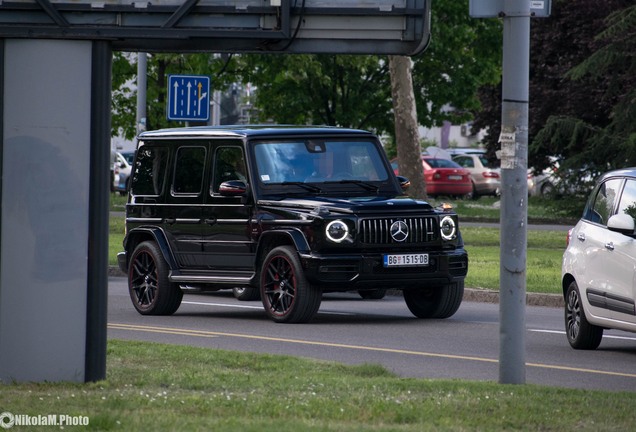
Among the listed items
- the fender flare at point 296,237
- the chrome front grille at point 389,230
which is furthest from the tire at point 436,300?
the fender flare at point 296,237

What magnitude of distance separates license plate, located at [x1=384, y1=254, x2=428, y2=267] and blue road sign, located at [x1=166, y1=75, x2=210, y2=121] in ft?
30.7

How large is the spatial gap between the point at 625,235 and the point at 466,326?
9.53 ft

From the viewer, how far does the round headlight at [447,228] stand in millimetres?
16547

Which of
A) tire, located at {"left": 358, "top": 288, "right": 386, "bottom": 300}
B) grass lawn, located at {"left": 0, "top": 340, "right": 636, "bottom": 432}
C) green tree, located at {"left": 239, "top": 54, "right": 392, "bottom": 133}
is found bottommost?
grass lawn, located at {"left": 0, "top": 340, "right": 636, "bottom": 432}

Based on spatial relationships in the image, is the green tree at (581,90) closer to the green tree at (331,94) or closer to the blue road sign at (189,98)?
the green tree at (331,94)

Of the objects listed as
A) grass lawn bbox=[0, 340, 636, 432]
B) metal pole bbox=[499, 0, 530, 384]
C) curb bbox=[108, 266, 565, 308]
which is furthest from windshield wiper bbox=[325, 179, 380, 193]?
metal pole bbox=[499, 0, 530, 384]

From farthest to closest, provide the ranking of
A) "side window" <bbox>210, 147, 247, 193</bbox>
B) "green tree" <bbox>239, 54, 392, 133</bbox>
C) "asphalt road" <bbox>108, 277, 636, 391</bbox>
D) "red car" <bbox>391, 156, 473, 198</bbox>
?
"red car" <bbox>391, 156, 473, 198</bbox> → "green tree" <bbox>239, 54, 392, 133</bbox> → "side window" <bbox>210, 147, 247, 193</bbox> → "asphalt road" <bbox>108, 277, 636, 391</bbox>

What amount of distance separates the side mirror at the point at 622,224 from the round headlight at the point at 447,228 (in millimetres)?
2953

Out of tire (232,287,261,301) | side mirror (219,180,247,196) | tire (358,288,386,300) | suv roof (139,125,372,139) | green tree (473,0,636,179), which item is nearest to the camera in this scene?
side mirror (219,180,247,196)

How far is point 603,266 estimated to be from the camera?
14.1 meters

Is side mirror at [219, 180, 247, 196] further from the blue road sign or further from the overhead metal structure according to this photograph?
the blue road sign

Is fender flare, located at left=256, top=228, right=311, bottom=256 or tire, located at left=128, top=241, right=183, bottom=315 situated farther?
tire, located at left=128, top=241, right=183, bottom=315

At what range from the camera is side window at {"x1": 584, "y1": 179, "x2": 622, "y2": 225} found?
47.6 ft

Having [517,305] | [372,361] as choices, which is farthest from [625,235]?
[517,305]
